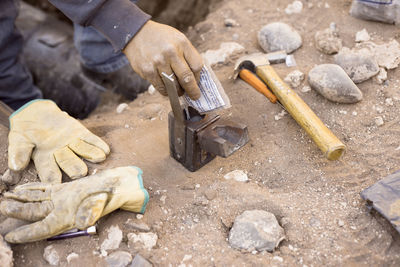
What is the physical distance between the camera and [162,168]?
212cm

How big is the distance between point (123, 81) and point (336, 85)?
6.68 feet

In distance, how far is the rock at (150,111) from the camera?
97.7 inches

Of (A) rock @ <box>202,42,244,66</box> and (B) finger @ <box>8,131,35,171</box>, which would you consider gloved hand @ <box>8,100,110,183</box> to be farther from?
(A) rock @ <box>202,42,244,66</box>

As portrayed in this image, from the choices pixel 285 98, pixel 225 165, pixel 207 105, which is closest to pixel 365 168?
pixel 285 98

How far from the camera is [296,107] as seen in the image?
83.2 inches

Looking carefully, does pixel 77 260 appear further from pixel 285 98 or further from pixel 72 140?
pixel 285 98

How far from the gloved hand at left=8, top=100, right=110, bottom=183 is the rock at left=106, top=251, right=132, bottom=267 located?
20.2 inches

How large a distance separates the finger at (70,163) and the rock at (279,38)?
1546 mm

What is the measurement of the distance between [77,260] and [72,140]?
718 mm

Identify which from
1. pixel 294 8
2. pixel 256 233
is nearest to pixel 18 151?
pixel 256 233

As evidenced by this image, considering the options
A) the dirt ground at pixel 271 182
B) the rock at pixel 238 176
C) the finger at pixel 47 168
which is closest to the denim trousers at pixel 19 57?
the dirt ground at pixel 271 182

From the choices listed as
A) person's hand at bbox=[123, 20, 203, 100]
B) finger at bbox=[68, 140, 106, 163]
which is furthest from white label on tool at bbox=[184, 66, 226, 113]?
finger at bbox=[68, 140, 106, 163]

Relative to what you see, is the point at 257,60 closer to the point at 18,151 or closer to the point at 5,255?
the point at 18,151

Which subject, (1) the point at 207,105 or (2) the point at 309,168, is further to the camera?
(2) the point at 309,168
